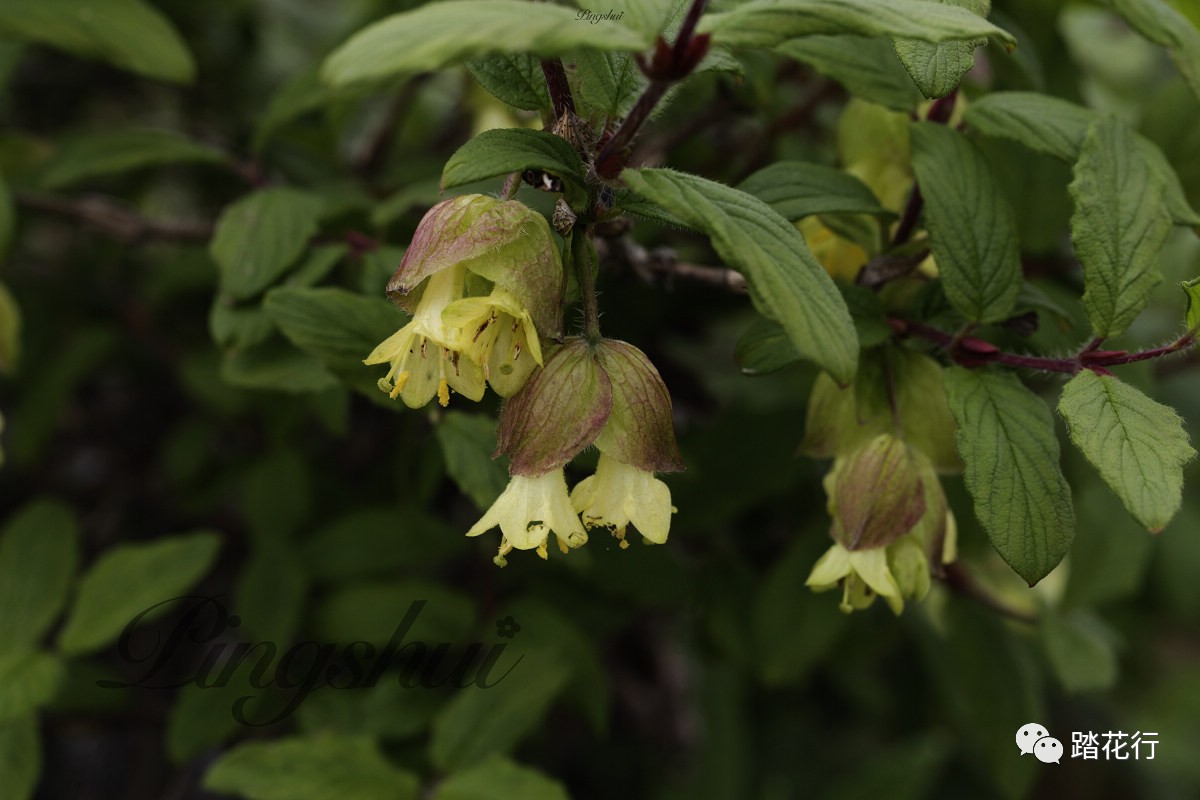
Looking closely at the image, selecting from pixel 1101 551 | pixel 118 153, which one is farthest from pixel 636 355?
pixel 1101 551

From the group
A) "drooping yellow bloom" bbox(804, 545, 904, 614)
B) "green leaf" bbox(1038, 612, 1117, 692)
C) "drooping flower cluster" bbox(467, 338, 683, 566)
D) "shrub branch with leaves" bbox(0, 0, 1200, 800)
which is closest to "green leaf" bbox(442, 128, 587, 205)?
"shrub branch with leaves" bbox(0, 0, 1200, 800)

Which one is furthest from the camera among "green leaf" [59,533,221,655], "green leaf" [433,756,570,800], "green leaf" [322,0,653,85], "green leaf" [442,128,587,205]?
"green leaf" [59,533,221,655]

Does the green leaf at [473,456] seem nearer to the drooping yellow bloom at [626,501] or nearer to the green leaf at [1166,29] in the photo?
the drooping yellow bloom at [626,501]

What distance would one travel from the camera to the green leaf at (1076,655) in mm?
1066

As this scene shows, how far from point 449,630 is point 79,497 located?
718 mm

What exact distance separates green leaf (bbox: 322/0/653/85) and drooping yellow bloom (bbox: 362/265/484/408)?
0.16m

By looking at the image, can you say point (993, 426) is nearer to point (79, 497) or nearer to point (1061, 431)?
point (1061, 431)

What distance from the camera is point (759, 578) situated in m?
1.30

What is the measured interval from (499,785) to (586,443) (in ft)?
1.40

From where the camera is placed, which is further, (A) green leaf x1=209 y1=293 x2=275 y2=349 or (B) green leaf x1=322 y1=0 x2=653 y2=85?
(A) green leaf x1=209 y1=293 x2=275 y2=349

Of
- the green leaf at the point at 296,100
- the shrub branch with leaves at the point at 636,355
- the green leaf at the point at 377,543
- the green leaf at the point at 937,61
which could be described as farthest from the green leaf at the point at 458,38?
the green leaf at the point at 377,543

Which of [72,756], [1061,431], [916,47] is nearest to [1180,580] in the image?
[1061,431]

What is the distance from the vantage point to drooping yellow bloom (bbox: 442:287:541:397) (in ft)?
1.93

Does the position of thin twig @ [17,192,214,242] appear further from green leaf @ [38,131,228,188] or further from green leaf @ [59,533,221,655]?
green leaf @ [59,533,221,655]
